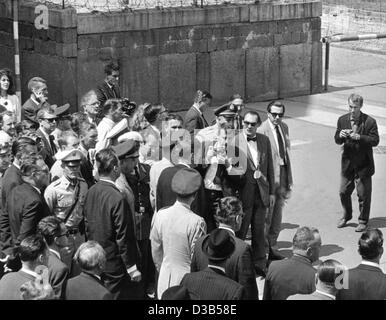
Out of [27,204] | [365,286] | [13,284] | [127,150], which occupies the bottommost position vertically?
[365,286]

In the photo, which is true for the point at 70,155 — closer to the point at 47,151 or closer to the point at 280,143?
the point at 47,151

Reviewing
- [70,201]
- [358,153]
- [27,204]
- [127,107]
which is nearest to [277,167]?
[358,153]

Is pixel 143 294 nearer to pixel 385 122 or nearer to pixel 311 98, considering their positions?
pixel 385 122

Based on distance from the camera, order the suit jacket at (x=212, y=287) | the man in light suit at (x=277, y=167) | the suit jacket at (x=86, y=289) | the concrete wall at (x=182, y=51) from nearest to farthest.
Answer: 1. the suit jacket at (x=212, y=287)
2. the suit jacket at (x=86, y=289)
3. the man in light suit at (x=277, y=167)
4. the concrete wall at (x=182, y=51)

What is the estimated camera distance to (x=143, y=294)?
9000mm

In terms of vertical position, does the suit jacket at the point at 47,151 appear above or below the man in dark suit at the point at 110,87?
below

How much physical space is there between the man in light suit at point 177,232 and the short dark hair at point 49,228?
3.27 feet

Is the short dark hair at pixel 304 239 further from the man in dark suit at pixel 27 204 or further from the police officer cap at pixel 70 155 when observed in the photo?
the police officer cap at pixel 70 155

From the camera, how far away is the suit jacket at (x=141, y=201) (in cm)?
934

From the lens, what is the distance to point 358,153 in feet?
38.2

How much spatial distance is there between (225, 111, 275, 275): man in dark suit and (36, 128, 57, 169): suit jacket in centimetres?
192

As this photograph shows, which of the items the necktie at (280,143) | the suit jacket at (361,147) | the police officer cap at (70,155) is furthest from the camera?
the suit jacket at (361,147)

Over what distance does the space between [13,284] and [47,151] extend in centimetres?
355

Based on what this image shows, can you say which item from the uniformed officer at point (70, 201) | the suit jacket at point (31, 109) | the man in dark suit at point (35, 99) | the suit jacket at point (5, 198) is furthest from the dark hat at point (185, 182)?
the man in dark suit at point (35, 99)
